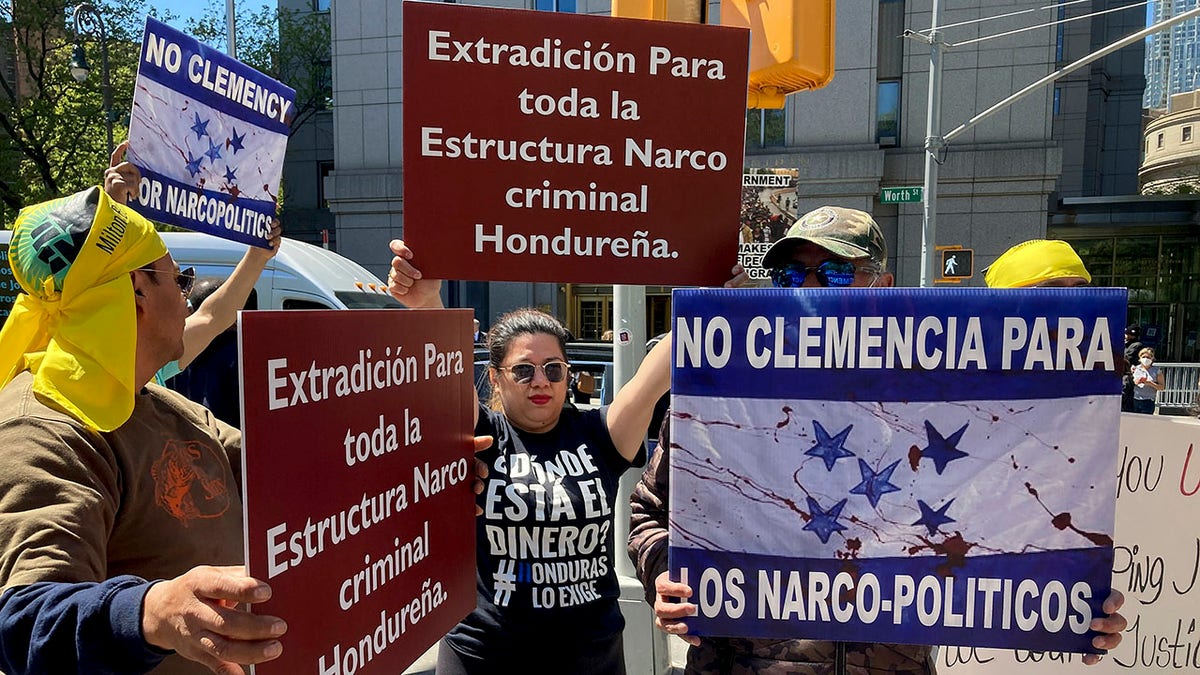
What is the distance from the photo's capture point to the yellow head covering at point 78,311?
1.49 meters

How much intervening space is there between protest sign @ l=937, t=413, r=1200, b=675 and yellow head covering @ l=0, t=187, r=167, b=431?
276cm

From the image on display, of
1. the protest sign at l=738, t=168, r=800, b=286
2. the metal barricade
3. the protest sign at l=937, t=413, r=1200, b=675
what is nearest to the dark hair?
the protest sign at l=937, t=413, r=1200, b=675

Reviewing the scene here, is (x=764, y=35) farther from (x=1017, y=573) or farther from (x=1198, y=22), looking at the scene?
(x=1198, y=22)

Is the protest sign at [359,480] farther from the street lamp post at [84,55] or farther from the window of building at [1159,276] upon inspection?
the window of building at [1159,276]

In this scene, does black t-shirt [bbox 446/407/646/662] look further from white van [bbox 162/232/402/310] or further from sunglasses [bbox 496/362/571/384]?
white van [bbox 162/232/402/310]

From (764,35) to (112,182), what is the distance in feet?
8.86

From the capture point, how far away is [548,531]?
2.36 meters

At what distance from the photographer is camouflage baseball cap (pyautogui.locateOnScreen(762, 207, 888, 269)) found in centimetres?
198

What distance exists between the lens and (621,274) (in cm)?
214

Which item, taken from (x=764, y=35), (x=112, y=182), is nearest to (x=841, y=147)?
(x=764, y=35)

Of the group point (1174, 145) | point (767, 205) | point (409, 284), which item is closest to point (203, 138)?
point (409, 284)

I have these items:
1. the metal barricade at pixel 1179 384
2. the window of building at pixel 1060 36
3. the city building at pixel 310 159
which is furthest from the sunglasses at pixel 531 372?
the city building at pixel 310 159

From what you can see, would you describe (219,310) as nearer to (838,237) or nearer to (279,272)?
(838,237)

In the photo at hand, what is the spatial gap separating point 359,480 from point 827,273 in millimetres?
1235
